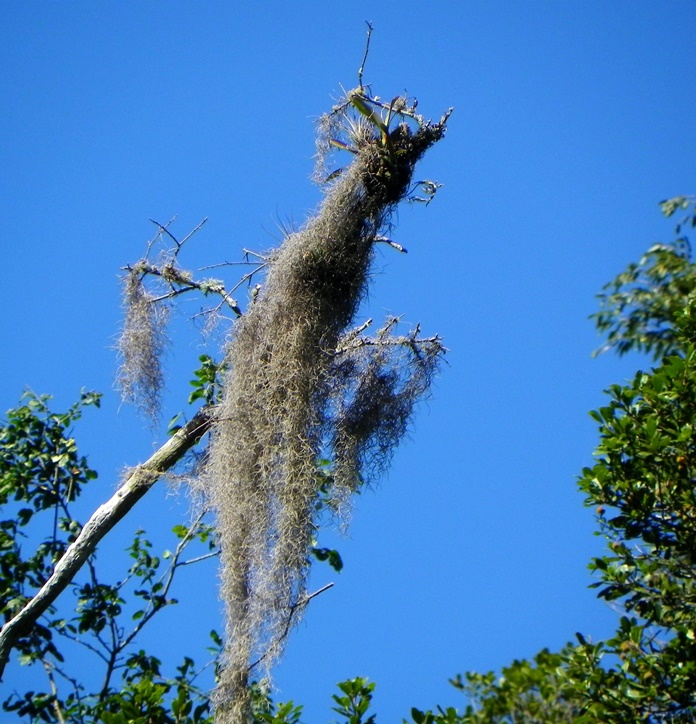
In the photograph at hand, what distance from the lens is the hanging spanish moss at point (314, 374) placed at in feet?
9.86

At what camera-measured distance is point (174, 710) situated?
3053mm

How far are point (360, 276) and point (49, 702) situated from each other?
1910mm

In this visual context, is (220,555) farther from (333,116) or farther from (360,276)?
(333,116)

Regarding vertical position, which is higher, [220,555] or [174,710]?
[220,555]

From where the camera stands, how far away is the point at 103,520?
342 centimetres

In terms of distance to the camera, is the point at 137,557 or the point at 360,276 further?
the point at 137,557

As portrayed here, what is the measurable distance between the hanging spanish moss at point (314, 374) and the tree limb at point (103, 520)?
0.23 meters

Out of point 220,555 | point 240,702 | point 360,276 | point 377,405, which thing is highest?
point 360,276

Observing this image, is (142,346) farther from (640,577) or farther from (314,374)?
(640,577)

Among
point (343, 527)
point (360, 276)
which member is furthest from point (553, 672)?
point (360, 276)

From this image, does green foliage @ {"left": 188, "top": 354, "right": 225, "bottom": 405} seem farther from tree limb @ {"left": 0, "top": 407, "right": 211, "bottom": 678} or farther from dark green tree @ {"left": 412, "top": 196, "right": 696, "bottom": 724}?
dark green tree @ {"left": 412, "top": 196, "right": 696, "bottom": 724}

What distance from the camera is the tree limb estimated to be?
11.0 feet

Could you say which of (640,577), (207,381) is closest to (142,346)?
(207,381)

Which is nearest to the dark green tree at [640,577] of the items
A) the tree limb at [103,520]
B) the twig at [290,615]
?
the twig at [290,615]
